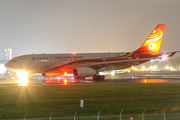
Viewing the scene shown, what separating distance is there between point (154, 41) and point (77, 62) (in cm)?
1573

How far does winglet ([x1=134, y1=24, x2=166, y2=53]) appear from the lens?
48.4 meters

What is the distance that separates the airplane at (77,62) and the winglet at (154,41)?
2.15 metres

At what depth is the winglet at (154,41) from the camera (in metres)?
48.4

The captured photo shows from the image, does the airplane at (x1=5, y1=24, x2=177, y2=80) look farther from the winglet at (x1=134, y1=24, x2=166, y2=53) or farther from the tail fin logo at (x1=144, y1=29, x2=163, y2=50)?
the tail fin logo at (x1=144, y1=29, x2=163, y2=50)

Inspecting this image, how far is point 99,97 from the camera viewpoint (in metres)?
23.6

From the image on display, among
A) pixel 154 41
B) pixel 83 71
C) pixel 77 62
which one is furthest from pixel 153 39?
pixel 83 71

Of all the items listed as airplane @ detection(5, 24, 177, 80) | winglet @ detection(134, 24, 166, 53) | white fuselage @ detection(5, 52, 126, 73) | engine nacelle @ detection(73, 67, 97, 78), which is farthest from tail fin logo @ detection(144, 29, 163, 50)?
engine nacelle @ detection(73, 67, 97, 78)

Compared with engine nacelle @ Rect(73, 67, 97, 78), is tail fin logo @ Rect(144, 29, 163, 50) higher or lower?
higher

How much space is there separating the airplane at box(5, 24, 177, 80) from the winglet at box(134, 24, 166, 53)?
7.06 ft

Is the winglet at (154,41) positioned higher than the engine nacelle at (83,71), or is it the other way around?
the winglet at (154,41)

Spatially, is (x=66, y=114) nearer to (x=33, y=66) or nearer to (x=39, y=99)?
(x=39, y=99)

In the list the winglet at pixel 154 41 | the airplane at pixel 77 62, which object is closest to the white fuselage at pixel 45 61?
the airplane at pixel 77 62

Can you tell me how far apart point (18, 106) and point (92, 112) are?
19.1 ft

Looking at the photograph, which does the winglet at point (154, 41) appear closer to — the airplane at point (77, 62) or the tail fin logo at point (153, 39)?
the tail fin logo at point (153, 39)
